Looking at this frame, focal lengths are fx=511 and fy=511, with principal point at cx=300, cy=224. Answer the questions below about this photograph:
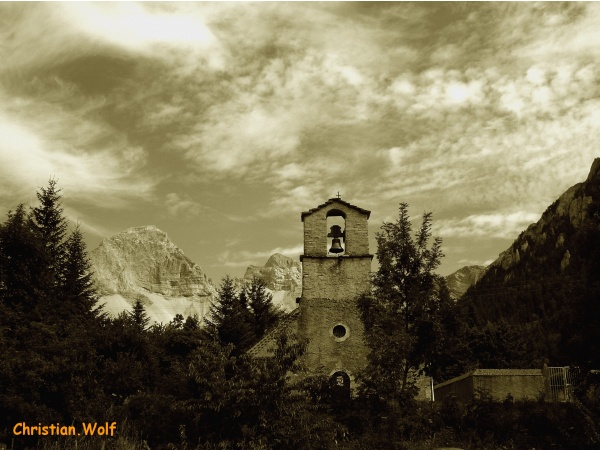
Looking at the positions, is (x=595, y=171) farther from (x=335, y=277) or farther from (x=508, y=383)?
(x=335, y=277)

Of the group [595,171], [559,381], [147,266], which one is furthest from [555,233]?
[147,266]

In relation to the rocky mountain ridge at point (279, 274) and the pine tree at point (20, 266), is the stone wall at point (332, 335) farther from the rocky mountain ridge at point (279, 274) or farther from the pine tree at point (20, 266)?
the rocky mountain ridge at point (279, 274)

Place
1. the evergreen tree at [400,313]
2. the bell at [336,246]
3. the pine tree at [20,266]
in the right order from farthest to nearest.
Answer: the pine tree at [20,266] → the bell at [336,246] → the evergreen tree at [400,313]

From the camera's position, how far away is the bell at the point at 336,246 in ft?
68.5

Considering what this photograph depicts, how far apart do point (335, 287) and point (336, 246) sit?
1.71m

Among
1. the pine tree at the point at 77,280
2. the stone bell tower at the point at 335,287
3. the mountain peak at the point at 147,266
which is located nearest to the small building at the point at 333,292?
the stone bell tower at the point at 335,287

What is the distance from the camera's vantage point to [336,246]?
20.9 m

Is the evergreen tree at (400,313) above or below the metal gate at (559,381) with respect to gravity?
above

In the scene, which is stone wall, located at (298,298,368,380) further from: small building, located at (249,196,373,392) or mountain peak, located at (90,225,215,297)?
mountain peak, located at (90,225,215,297)

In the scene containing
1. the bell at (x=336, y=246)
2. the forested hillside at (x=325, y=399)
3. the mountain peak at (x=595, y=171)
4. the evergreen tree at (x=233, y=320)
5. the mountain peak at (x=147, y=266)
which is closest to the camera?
the forested hillside at (x=325, y=399)

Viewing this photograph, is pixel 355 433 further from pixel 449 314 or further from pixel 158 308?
pixel 158 308

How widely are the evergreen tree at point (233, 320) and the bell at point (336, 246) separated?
44.0ft

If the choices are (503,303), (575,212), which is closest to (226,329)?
(503,303)

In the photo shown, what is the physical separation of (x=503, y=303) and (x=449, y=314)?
60.6m
